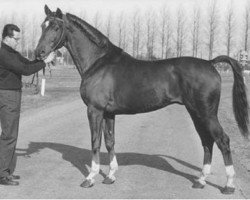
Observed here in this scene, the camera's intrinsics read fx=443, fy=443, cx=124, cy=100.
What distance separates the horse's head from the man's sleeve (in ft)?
0.45

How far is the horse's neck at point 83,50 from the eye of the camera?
6730 mm

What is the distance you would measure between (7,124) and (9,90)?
19.1 inches

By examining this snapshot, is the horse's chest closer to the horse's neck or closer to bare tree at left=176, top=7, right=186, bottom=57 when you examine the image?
the horse's neck

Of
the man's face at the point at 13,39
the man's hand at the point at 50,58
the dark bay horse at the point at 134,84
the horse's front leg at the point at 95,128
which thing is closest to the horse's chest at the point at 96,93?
the dark bay horse at the point at 134,84

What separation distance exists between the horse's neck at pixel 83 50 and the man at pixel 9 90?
53cm

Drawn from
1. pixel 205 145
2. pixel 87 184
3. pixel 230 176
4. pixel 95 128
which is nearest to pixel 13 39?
pixel 95 128

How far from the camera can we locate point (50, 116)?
14.2m

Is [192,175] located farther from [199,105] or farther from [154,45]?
[154,45]

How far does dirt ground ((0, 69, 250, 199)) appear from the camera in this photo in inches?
236

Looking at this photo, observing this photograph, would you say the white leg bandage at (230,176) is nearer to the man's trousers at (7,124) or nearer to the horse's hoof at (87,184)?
the horse's hoof at (87,184)

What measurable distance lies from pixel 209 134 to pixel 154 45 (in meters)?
63.0

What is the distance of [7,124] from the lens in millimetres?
6309

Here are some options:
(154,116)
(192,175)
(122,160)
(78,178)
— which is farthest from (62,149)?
(154,116)

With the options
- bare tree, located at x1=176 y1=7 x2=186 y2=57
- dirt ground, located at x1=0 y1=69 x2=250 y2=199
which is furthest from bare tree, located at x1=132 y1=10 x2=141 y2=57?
dirt ground, located at x1=0 y1=69 x2=250 y2=199
